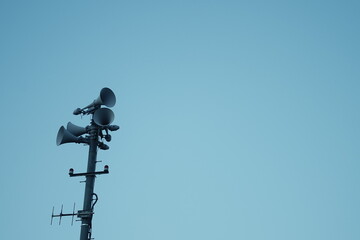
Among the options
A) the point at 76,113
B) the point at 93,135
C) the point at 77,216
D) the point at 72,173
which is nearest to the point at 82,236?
the point at 77,216

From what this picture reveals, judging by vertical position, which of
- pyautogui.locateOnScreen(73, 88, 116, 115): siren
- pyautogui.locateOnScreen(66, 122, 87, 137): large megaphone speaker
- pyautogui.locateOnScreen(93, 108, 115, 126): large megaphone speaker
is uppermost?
pyautogui.locateOnScreen(73, 88, 116, 115): siren

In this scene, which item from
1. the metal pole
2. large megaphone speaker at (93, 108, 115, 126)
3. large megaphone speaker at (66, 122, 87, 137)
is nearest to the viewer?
the metal pole

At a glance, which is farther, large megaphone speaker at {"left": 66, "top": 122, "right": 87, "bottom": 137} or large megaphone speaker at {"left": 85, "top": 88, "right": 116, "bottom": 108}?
large megaphone speaker at {"left": 85, "top": 88, "right": 116, "bottom": 108}

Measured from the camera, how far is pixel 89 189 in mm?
19734

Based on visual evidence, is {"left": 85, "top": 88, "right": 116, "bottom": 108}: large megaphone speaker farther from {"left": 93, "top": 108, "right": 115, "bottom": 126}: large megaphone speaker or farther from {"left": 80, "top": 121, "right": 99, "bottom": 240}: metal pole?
{"left": 80, "top": 121, "right": 99, "bottom": 240}: metal pole

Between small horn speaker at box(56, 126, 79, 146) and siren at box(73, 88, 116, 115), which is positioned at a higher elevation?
siren at box(73, 88, 116, 115)

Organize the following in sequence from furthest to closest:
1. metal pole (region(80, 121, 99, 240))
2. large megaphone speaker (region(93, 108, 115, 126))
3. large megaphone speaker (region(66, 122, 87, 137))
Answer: large megaphone speaker (region(66, 122, 87, 137)) → large megaphone speaker (region(93, 108, 115, 126)) → metal pole (region(80, 121, 99, 240))

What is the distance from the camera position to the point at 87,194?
64.3ft

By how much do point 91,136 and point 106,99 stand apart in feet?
6.75

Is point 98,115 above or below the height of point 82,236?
above

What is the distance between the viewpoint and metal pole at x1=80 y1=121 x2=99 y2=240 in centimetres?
1920

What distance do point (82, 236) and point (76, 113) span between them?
614 centimetres

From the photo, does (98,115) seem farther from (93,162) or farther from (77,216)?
(77,216)

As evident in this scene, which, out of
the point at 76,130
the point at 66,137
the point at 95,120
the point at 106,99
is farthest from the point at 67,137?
the point at 106,99
